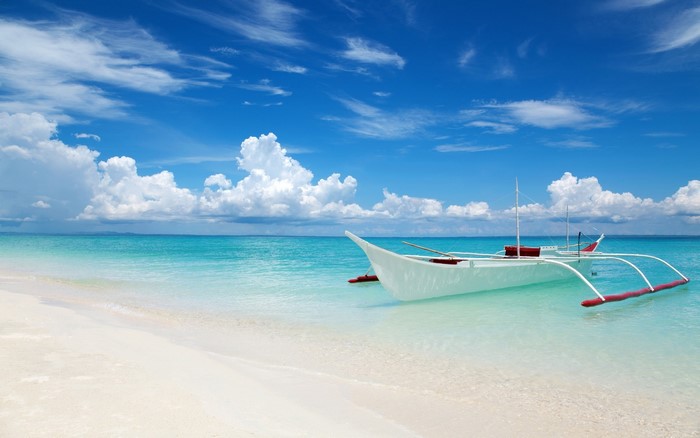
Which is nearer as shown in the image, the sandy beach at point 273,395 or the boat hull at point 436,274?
the sandy beach at point 273,395

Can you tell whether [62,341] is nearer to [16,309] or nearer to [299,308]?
[16,309]

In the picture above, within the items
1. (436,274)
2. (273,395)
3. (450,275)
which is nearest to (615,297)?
(450,275)

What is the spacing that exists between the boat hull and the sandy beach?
455 cm

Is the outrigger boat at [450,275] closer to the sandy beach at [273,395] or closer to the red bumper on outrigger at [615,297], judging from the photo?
the red bumper on outrigger at [615,297]

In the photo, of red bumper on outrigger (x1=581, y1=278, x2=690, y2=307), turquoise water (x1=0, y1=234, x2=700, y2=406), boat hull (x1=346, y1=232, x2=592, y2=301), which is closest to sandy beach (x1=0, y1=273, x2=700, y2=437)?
turquoise water (x1=0, y1=234, x2=700, y2=406)

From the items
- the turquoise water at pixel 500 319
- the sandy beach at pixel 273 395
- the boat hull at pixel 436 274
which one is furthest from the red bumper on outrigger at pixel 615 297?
the sandy beach at pixel 273 395

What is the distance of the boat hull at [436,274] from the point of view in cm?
1183

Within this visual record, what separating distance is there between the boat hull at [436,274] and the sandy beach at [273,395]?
4554 millimetres

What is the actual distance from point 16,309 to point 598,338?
11.3 meters

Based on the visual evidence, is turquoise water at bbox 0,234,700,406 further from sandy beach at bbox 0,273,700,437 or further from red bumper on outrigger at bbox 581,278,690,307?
sandy beach at bbox 0,273,700,437

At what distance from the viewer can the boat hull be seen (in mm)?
11834

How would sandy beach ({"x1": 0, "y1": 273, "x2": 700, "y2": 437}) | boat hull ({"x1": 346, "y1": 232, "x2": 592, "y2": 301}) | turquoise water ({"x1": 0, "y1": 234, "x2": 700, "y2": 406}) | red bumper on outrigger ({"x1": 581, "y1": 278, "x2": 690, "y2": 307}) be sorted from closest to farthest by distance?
sandy beach ({"x1": 0, "y1": 273, "x2": 700, "y2": 437})
turquoise water ({"x1": 0, "y1": 234, "x2": 700, "y2": 406})
red bumper on outrigger ({"x1": 581, "y1": 278, "x2": 690, "y2": 307})
boat hull ({"x1": 346, "y1": 232, "x2": 592, "y2": 301})

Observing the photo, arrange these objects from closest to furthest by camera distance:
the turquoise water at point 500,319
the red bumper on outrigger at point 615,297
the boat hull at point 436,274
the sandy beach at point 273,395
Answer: the sandy beach at point 273,395 → the turquoise water at point 500,319 → the red bumper on outrigger at point 615,297 → the boat hull at point 436,274

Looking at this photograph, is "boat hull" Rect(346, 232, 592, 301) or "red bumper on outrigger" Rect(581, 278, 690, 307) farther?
"boat hull" Rect(346, 232, 592, 301)
